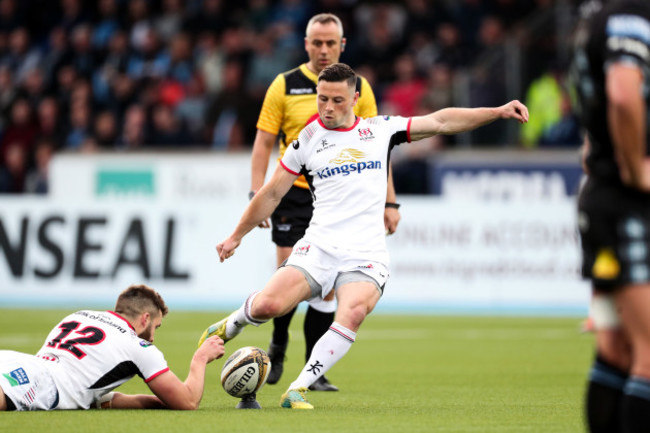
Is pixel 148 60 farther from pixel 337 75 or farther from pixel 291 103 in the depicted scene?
pixel 337 75

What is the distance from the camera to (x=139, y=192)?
63.6ft

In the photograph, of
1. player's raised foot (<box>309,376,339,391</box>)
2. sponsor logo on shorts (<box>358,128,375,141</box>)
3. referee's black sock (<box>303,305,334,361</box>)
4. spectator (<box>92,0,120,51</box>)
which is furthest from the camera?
spectator (<box>92,0,120,51</box>)

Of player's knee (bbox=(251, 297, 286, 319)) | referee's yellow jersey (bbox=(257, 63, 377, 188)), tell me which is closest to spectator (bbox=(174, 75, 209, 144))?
referee's yellow jersey (bbox=(257, 63, 377, 188))

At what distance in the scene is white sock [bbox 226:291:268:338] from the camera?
7.21m

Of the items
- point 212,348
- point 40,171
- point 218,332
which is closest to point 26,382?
point 212,348

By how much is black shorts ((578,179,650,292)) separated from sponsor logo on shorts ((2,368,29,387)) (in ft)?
11.3

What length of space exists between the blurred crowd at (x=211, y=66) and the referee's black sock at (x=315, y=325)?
10.3 m

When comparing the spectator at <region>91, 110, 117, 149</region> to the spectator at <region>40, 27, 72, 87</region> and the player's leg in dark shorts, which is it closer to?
the spectator at <region>40, 27, 72, 87</region>

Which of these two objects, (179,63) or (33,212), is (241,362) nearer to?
(33,212)

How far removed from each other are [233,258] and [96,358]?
10.3m

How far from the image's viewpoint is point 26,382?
6395mm

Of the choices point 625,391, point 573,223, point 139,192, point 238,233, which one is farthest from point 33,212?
point 625,391

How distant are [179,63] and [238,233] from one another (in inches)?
590

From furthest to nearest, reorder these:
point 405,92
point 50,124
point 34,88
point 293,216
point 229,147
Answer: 1. point 34,88
2. point 50,124
3. point 229,147
4. point 405,92
5. point 293,216
